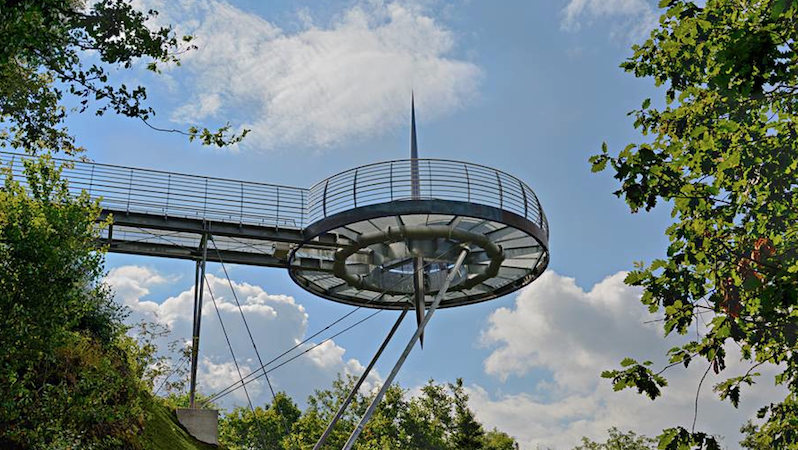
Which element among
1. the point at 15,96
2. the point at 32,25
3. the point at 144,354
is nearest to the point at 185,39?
the point at 32,25

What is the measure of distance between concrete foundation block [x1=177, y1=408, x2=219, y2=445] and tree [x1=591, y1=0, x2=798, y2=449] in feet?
53.6

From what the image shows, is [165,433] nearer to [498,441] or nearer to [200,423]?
[200,423]

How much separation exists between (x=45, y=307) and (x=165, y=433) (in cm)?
746

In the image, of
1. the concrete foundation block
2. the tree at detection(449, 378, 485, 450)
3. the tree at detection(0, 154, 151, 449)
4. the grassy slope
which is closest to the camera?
the tree at detection(0, 154, 151, 449)

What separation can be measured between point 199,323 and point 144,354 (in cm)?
562

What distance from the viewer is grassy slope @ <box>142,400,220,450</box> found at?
16731 mm

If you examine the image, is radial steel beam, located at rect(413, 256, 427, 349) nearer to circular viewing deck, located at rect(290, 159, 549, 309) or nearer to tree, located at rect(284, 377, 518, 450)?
circular viewing deck, located at rect(290, 159, 549, 309)

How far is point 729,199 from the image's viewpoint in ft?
A: 28.8

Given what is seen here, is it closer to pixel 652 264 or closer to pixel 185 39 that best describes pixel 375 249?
pixel 185 39

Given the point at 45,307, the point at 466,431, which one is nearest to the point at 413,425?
the point at 466,431

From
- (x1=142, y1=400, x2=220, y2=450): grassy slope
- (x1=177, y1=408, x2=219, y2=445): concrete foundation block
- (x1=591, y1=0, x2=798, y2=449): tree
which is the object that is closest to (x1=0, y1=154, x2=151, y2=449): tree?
(x1=142, y1=400, x2=220, y2=450): grassy slope

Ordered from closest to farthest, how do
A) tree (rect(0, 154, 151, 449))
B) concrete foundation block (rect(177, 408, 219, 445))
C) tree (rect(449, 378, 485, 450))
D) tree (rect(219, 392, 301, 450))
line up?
tree (rect(0, 154, 151, 449)), concrete foundation block (rect(177, 408, 219, 445)), tree (rect(449, 378, 485, 450)), tree (rect(219, 392, 301, 450))

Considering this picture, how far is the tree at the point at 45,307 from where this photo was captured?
11.3m

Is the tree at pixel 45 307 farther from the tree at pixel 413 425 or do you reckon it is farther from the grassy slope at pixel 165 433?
the tree at pixel 413 425
